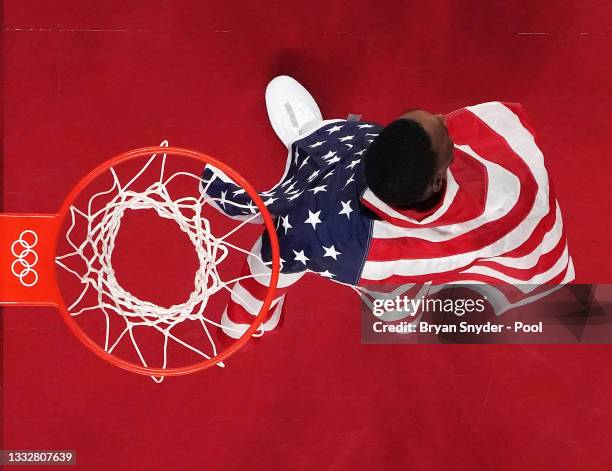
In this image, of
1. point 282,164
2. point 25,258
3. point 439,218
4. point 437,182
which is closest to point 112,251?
point 25,258

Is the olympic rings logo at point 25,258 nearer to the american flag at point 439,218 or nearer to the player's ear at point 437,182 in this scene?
the american flag at point 439,218

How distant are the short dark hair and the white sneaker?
108 centimetres

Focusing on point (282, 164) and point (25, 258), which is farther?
point (282, 164)

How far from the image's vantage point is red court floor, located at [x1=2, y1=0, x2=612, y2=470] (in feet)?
7.80

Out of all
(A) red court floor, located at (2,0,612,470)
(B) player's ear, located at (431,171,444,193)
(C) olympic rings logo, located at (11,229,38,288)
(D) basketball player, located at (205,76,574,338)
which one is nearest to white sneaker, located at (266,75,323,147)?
(A) red court floor, located at (2,0,612,470)

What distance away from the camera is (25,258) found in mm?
1760

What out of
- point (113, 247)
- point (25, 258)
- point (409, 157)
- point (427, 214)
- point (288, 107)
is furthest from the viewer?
point (288, 107)

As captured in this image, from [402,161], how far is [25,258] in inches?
42.3

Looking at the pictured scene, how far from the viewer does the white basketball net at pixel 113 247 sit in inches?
76.0

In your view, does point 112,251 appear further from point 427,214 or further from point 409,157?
point 409,157

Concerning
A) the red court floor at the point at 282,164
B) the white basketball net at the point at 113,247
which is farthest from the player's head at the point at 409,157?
the red court floor at the point at 282,164

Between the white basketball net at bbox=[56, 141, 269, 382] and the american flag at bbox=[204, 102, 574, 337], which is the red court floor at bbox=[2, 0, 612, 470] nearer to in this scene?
the white basketball net at bbox=[56, 141, 269, 382]

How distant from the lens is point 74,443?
241cm

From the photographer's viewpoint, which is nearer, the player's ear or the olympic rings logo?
the player's ear
